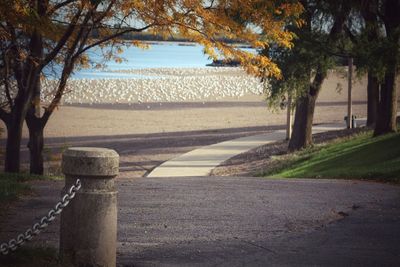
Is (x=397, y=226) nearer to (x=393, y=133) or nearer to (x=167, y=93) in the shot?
(x=393, y=133)

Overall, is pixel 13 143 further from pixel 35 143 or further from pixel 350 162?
pixel 350 162

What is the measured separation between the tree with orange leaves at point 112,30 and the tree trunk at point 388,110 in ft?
16.0

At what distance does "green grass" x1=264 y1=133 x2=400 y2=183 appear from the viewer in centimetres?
1636

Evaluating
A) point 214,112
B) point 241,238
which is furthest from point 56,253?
point 214,112

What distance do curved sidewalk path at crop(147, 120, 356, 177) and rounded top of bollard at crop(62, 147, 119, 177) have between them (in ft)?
48.5

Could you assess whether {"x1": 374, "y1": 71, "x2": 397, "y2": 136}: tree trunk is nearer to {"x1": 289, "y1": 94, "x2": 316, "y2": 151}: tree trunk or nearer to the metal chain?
{"x1": 289, "y1": 94, "x2": 316, "y2": 151}: tree trunk

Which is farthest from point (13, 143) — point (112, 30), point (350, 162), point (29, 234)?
point (29, 234)

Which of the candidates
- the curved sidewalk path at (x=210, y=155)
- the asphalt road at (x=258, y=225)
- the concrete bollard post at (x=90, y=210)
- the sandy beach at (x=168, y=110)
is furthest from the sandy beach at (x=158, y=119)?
the concrete bollard post at (x=90, y=210)

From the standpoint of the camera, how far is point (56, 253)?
702cm

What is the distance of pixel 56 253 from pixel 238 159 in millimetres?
18618

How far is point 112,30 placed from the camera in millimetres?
19250

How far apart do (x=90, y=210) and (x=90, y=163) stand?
0.40 m

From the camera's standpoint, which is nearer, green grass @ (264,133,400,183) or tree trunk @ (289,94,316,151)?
green grass @ (264,133,400,183)

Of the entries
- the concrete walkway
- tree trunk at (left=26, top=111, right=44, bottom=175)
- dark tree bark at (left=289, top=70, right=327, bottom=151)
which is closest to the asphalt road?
tree trunk at (left=26, top=111, right=44, bottom=175)
